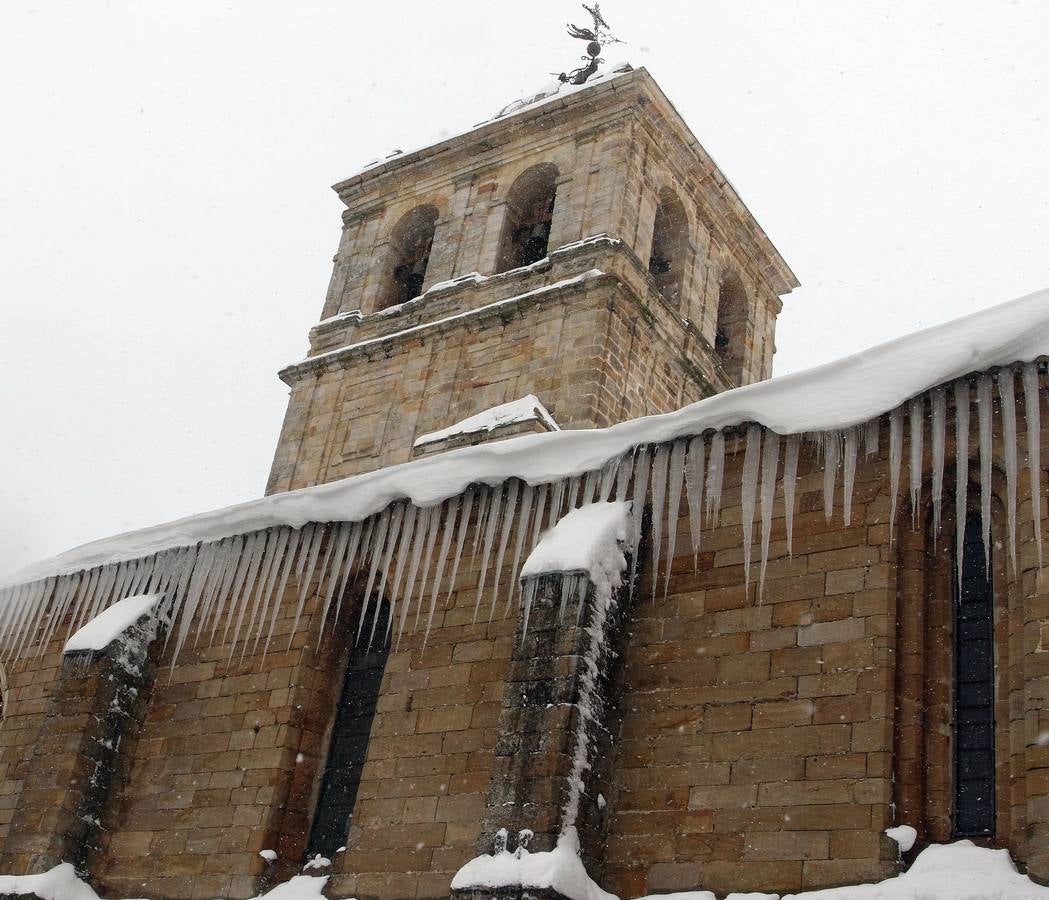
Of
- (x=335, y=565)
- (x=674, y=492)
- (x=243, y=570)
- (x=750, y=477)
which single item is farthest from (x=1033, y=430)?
(x=243, y=570)

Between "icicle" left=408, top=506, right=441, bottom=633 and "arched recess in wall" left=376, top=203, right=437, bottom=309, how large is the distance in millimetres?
11596

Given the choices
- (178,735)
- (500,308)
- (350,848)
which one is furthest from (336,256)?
(350,848)

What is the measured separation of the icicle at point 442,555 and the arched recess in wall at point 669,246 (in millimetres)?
10534

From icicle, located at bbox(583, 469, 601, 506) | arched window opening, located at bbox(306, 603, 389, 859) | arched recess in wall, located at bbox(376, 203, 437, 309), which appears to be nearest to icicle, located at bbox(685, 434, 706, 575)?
icicle, located at bbox(583, 469, 601, 506)

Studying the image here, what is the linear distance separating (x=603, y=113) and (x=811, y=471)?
1328cm

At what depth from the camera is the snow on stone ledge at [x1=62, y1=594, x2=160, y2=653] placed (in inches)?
493

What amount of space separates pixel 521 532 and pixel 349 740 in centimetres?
259

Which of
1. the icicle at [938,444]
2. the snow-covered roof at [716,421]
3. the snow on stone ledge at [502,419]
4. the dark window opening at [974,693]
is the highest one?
the snow on stone ledge at [502,419]

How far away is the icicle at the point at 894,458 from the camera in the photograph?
9.27m

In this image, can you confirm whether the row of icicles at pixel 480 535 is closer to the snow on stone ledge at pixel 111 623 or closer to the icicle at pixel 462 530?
the icicle at pixel 462 530

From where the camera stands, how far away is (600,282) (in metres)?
19.3

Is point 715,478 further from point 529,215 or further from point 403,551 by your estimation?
point 529,215

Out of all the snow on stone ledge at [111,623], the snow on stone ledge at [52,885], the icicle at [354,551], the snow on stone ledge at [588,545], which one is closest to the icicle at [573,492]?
the snow on stone ledge at [588,545]

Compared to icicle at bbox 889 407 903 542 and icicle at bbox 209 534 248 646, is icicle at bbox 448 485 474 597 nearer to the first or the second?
icicle at bbox 209 534 248 646
